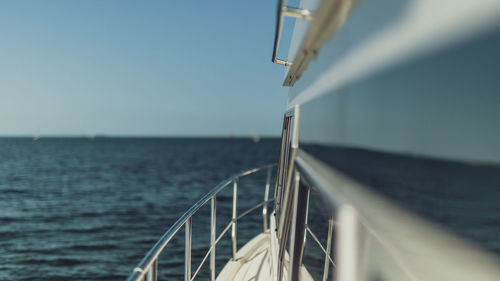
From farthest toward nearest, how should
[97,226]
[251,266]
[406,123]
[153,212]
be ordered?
[153,212]
[97,226]
[251,266]
[406,123]

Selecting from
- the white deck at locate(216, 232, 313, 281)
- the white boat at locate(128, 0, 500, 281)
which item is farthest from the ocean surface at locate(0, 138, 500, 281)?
the white deck at locate(216, 232, 313, 281)

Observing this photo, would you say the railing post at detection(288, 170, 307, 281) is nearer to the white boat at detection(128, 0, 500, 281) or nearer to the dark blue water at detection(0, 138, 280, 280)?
the white boat at detection(128, 0, 500, 281)

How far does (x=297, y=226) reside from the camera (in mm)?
1756

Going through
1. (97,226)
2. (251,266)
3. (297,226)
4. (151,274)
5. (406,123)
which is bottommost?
(97,226)

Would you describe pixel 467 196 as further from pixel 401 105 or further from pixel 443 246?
pixel 401 105

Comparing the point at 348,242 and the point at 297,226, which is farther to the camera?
the point at 297,226

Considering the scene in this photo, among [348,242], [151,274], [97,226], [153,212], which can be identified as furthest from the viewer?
[153,212]

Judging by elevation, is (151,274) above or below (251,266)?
above

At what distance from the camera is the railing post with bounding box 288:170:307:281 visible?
168 centimetres

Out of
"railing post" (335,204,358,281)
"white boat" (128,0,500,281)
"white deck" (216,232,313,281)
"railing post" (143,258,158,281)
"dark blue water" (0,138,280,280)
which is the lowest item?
"dark blue water" (0,138,280,280)

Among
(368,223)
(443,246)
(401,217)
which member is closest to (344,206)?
(368,223)

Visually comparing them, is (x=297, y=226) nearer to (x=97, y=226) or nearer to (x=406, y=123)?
(x=406, y=123)

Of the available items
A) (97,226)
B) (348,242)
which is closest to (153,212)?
(97,226)

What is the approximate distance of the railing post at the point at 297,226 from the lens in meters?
1.68
